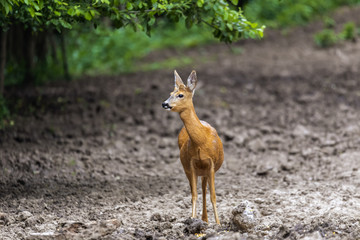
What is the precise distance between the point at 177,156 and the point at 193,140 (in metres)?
3.01

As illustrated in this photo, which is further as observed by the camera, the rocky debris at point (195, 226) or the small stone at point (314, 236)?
the rocky debris at point (195, 226)

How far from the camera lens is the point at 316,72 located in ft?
34.9

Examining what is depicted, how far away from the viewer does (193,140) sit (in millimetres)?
4383

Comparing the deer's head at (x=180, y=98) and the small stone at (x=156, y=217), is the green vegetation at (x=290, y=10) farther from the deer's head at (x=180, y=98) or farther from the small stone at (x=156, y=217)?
the deer's head at (x=180, y=98)

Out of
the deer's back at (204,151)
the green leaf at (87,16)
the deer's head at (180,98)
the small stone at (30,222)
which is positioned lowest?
the small stone at (30,222)

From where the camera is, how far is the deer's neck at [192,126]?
14.2 feet

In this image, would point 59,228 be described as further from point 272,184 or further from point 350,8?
point 350,8

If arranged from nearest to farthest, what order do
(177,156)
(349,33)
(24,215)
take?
1. (24,215)
2. (177,156)
3. (349,33)

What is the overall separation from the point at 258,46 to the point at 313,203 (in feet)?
30.0

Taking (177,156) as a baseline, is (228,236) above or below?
above

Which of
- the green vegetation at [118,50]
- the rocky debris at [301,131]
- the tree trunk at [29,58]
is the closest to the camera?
the rocky debris at [301,131]

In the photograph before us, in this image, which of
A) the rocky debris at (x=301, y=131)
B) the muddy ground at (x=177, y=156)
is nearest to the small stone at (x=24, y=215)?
the muddy ground at (x=177, y=156)

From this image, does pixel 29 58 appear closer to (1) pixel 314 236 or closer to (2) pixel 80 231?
(2) pixel 80 231

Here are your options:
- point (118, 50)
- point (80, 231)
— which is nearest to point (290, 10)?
point (118, 50)
